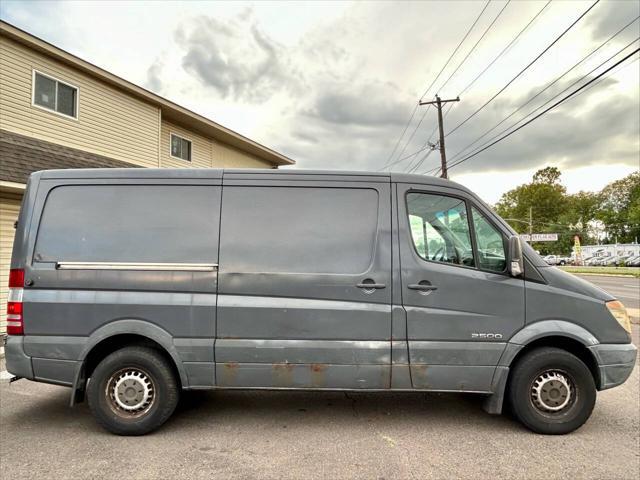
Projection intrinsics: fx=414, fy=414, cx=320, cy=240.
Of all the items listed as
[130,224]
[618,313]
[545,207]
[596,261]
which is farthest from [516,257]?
[545,207]

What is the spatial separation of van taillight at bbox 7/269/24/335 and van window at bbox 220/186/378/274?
1839 millimetres

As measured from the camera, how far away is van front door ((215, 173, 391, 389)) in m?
3.65

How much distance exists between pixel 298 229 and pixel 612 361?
9.99 feet

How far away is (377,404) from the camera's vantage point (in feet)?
14.5

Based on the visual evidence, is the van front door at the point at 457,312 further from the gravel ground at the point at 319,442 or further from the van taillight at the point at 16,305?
the van taillight at the point at 16,305

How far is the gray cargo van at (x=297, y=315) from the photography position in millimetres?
3660

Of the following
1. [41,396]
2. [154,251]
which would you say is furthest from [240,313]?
[41,396]

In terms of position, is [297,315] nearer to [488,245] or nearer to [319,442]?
[319,442]

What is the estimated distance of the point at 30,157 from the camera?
29.3 ft

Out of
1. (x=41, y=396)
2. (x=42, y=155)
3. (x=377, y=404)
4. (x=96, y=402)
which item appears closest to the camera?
(x=96, y=402)

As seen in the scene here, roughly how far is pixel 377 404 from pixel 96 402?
8.92 ft

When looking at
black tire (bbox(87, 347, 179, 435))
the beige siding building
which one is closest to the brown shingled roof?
the beige siding building

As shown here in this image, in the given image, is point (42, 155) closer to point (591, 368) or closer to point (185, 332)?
point (185, 332)

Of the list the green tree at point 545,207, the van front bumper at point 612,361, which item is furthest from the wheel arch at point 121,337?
the green tree at point 545,207
